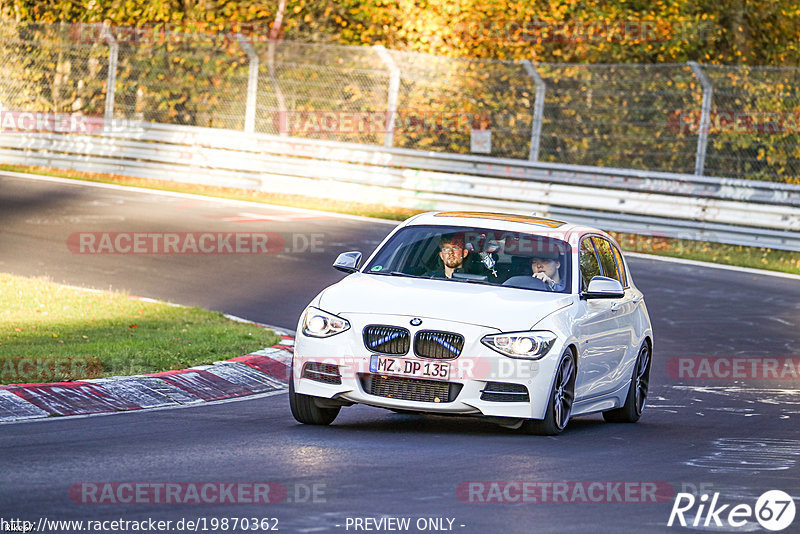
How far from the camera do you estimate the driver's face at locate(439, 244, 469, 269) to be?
1088cm

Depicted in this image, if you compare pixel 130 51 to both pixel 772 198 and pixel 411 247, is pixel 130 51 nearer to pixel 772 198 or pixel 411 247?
pixel 772 198

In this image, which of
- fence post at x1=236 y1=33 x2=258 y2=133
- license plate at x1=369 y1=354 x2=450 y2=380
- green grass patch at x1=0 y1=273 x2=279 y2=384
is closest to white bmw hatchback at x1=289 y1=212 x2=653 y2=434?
license plate at x1=369 y1=354 x2=450 y2=380

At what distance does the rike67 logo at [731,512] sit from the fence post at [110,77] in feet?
77.2

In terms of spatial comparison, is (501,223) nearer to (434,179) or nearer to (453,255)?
(453,255)

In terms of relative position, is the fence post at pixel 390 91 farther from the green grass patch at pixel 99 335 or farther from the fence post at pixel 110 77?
the green grass patch at pixel 99 335

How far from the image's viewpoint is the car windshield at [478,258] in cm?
1073

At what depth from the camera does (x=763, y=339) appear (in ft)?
54.0

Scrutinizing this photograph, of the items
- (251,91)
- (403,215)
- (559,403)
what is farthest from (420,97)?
(559,403)

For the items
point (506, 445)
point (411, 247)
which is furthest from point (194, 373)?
point (506, 445)

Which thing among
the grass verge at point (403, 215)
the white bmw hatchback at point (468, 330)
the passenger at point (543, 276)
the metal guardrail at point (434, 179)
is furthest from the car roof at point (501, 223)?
the metal guardrail at point (434, 179)

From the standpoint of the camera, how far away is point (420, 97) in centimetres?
2838

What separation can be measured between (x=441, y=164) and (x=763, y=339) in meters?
11.5

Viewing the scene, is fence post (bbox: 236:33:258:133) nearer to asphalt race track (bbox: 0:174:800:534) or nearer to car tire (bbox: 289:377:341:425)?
asphalt race track (bbox: 0:174:800:534)

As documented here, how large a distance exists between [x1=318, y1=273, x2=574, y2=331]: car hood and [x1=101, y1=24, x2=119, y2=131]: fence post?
20574mm
